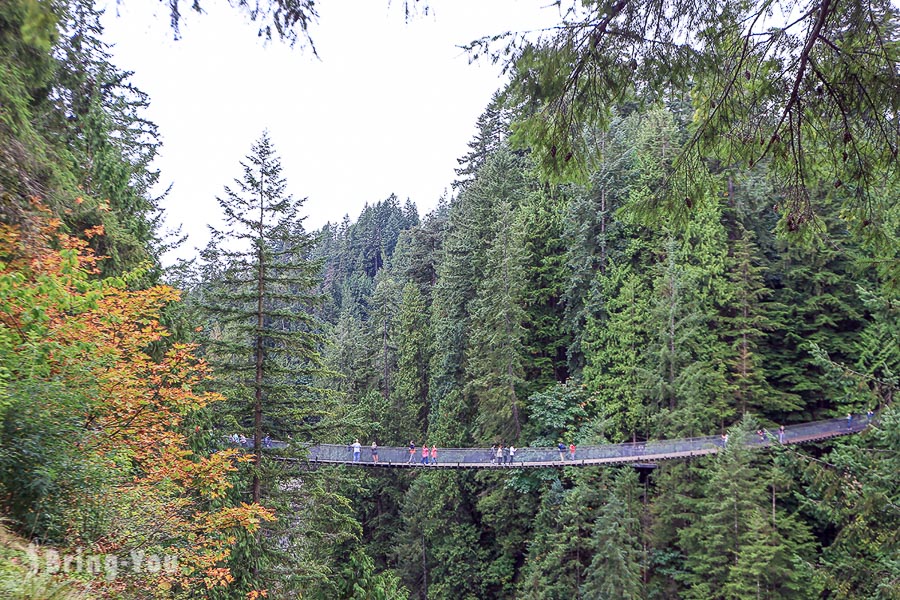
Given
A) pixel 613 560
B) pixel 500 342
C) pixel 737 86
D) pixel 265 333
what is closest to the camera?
pixel 737 86

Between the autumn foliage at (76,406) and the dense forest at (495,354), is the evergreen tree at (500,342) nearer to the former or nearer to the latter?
the dense forest at (495,354)

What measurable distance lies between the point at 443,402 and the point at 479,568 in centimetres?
673

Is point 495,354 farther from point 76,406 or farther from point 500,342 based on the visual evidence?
point 76,406

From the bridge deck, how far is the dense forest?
36.5 inches

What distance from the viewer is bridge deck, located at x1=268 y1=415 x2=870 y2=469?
16.2 metres

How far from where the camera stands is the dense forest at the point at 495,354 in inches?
158

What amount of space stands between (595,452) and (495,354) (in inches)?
272

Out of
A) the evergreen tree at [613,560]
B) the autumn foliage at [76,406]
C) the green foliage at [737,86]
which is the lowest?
the evergreen tree at [613,560]

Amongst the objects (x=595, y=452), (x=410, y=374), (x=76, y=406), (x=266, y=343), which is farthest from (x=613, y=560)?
(x=76, y=406)

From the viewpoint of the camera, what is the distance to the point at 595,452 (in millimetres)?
16375

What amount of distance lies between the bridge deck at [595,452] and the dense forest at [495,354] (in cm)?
93

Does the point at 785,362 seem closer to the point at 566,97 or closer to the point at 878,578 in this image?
the point at 878,578

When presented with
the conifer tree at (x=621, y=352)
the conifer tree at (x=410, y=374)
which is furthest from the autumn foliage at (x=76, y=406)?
the conifer tree at (x=410, y=374)

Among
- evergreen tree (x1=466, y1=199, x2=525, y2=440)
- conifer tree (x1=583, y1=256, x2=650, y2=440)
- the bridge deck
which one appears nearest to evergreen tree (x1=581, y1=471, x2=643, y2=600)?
the bridge deck
